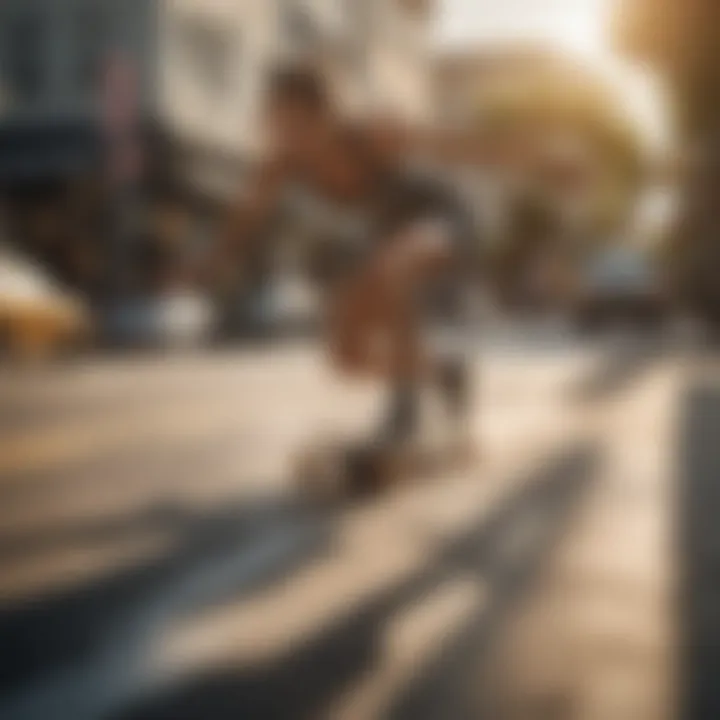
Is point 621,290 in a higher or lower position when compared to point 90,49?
lower

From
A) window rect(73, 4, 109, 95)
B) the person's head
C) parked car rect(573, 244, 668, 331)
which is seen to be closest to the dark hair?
the person's head

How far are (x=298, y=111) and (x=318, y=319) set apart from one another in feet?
0.69

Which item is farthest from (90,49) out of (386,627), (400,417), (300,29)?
(386,627)

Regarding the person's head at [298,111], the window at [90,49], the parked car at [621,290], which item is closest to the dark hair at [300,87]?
the person's head at [298,111]

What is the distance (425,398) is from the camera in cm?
128

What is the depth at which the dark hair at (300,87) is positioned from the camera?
113 cm

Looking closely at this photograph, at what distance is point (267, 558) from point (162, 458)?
1.26ft

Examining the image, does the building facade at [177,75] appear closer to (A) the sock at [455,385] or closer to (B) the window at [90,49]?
(B) the window at [90,49]

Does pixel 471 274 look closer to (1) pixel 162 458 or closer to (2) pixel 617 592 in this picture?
(2) pixel 617 592

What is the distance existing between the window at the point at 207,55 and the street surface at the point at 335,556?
0.94ft

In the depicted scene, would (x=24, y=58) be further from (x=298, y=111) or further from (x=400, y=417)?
(x=400, y=417)

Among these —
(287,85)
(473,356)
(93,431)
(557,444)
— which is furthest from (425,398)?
(93,431)

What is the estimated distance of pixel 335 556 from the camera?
4.24 feet

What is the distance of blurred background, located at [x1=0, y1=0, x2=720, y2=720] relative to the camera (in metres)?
1.05
